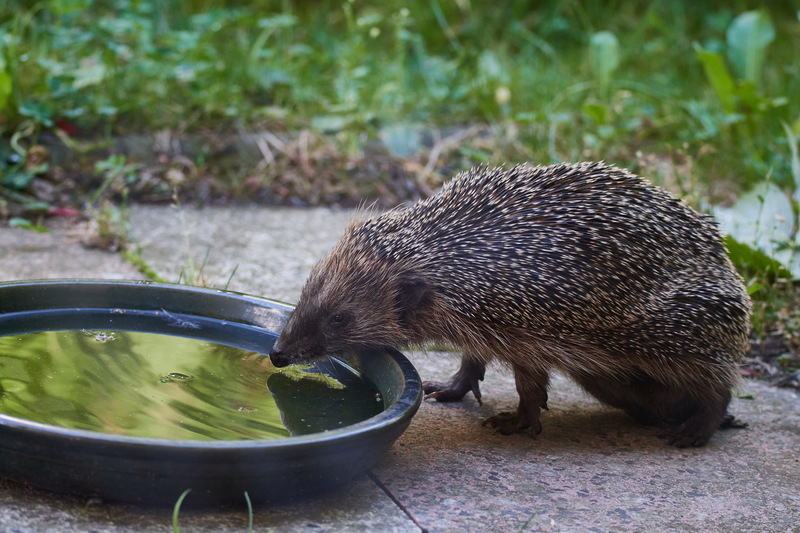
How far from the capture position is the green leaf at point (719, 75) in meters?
5.64

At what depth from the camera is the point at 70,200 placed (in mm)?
5359

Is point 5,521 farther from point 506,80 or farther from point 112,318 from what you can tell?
point 506,80

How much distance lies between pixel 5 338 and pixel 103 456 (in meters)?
1.25

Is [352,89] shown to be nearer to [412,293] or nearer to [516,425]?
[412,293]

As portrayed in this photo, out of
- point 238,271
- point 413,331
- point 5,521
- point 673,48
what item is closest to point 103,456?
point 5,521

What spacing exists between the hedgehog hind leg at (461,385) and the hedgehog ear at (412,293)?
34 centimetres

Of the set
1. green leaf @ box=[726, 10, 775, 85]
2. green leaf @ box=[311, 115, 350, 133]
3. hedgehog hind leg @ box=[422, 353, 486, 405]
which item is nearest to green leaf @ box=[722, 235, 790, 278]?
hedgehog hind leg @ box=[422, 353, 486, 405]

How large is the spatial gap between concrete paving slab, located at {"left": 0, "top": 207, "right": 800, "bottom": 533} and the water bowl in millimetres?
82

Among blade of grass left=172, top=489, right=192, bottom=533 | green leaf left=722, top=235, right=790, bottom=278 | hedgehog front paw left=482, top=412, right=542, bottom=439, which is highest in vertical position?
green leaf left=722, top=235, right=790, bottom=278

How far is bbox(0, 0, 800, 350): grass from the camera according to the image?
218 inches

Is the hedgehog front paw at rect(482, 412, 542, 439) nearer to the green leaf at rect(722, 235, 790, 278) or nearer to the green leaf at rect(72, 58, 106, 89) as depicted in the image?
the green leaf at rect(722, 235, 790, 278)

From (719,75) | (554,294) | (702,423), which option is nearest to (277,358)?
(554,294)

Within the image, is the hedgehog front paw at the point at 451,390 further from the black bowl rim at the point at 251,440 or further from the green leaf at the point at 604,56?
the green leaf at the point at 604,56

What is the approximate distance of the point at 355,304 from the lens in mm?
3074
